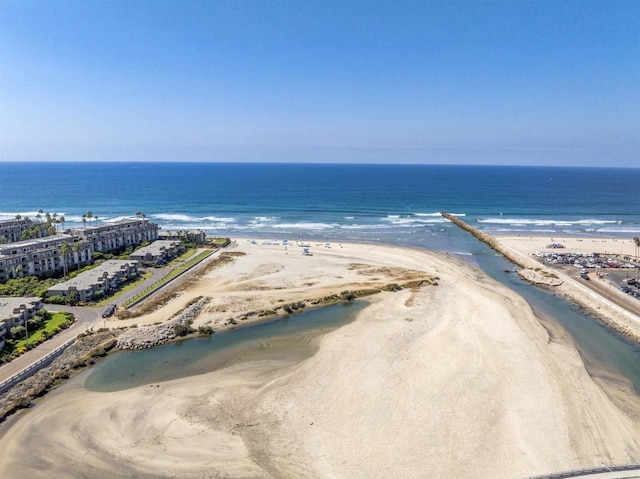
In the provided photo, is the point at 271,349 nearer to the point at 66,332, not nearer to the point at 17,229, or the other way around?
the point at 66,332

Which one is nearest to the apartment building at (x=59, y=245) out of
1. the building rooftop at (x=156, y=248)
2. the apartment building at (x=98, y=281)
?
the building rooftop at (x=156, y=248)

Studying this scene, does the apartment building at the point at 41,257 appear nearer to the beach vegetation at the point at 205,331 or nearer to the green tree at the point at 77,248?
the green tree at the point at 77,248

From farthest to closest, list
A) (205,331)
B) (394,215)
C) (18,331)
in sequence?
1. (394,215)
2. (205,331)
3. (18,331)

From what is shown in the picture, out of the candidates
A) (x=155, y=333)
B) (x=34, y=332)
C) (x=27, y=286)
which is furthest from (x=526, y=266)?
(x=27, y=286)

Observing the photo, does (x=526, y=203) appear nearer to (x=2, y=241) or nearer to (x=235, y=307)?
(x=235, y=307)

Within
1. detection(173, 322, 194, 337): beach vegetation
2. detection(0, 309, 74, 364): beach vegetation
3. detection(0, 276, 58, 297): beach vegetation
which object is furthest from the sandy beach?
detection(0, 276, 58, 297): beach vegetation

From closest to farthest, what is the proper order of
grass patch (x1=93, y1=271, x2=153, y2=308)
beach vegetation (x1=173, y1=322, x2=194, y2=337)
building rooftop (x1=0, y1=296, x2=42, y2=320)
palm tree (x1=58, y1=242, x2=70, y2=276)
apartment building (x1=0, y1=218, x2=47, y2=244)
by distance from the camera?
building rooftop (x1=0, y1=296, x2=42, y2=320)
beach vegetation (x1=173, y1=322, x2=194, y2=337)
grass patch (x1=93, y1=271, x2=153, y2=308)
palm tree (x1=58, y1=242, x2=70, y2=276)
apartment building (x1=0, y1=218, x2=47, y2=244)

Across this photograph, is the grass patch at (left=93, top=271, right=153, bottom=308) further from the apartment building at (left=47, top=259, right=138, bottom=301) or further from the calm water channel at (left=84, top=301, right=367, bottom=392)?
the calm water channel at (left=84, top=301, right=367, bottom=392)
